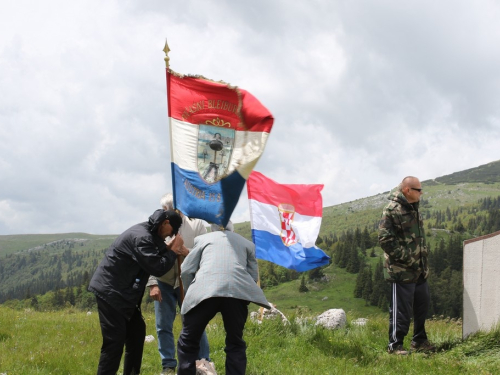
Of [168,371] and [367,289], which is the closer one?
[168,371]

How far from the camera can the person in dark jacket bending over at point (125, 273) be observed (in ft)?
17.9

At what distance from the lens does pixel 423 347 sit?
7.58m

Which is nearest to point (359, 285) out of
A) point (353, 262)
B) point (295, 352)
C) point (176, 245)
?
point (353, 262)

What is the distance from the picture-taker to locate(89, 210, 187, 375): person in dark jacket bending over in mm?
5457

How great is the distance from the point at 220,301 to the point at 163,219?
127 centimetres

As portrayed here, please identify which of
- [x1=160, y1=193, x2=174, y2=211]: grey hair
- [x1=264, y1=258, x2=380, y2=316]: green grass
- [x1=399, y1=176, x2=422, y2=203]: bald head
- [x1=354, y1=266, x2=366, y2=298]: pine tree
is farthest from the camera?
[x1=354, y1=266, x2=366, y2=298]: pine tree

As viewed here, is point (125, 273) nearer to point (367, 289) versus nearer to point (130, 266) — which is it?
point (130, 266)

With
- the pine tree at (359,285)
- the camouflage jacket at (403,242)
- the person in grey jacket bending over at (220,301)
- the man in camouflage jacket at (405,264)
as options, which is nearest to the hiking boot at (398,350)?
the man in camouflage jacket at (405,264)

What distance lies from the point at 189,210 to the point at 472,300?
5600 millimetres

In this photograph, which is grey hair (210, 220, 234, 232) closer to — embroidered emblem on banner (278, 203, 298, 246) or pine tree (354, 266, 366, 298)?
embroidered emblem on banner (278, 203, 298, 246)

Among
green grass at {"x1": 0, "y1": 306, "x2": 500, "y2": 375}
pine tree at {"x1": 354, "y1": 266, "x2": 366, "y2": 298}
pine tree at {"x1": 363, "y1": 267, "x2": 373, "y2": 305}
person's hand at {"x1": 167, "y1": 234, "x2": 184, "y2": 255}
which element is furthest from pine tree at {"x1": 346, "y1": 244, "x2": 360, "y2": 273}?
person's hand at {"x1": 167, "y1": 234, "x2": 184, "y2": 255}

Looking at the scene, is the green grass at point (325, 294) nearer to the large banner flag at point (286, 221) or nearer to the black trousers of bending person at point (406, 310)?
the large banner flag at point (286, 221)

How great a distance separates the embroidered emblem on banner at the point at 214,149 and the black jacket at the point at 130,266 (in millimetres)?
1050

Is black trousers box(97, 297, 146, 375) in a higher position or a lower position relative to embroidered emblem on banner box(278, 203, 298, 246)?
lower
